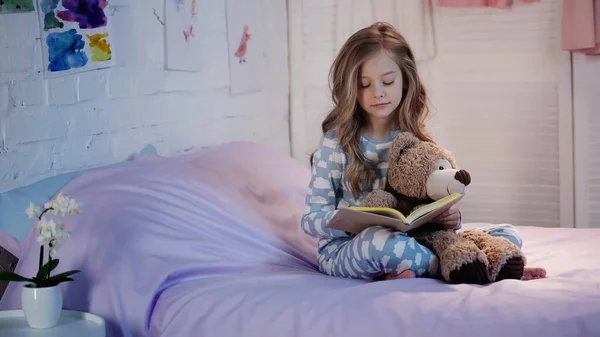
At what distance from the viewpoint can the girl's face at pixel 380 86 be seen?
77.9 inches

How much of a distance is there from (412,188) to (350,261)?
212 mm

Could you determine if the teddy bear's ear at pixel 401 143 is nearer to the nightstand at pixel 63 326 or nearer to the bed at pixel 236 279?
the bed at pixel 236 279

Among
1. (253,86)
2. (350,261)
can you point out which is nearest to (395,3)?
(253,86)

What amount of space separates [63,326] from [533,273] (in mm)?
980

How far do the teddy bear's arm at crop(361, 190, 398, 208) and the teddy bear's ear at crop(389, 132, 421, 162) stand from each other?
0.08 metres

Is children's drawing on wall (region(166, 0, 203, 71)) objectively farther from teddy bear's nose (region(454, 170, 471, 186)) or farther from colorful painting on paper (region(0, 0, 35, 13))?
teddy bear's nose (region(454, 170, 471, 186))

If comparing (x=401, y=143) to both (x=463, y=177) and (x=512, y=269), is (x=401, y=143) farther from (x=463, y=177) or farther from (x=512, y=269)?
(x=512, y=269)

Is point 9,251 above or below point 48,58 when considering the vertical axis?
below

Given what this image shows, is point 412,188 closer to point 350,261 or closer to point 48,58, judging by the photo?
point 350,261

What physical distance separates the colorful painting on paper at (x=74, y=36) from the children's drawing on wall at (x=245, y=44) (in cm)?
77

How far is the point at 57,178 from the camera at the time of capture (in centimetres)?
196

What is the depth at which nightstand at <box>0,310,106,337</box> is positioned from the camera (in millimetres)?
1533

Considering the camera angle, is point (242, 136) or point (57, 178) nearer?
point (57, 178)

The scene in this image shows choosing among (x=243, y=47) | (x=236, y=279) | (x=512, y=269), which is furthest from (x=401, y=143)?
(x=243, y=47)
